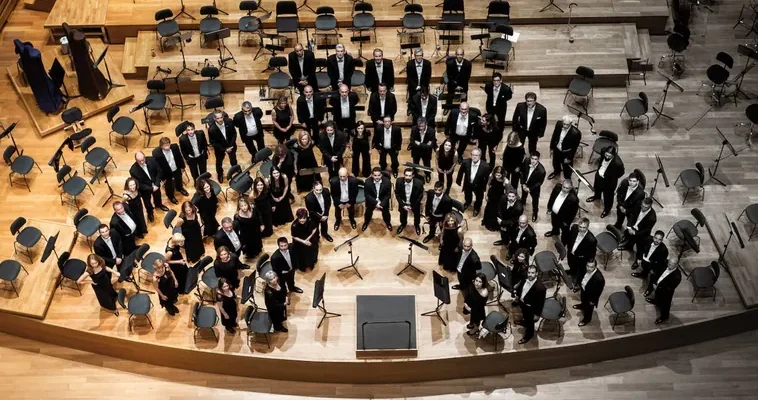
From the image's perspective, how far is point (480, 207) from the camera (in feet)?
36.9

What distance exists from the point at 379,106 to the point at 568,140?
2232 millimetres

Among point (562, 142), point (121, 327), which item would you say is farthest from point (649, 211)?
point (121, 327)

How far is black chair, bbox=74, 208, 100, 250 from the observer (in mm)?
10555

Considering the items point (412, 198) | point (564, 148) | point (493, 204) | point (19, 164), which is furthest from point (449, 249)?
point (19, 164)

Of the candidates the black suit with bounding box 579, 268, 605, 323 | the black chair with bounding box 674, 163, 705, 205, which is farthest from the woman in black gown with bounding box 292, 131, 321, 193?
the black chair with bounding box 674, 163, 705, 205

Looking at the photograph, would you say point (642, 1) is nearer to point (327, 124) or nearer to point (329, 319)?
point (327, 124)

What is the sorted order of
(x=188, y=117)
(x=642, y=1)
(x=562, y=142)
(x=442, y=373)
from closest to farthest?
(x=442, y=373) < (x=562, y=142) < (x=188, y=117) < (x=642, y=1)

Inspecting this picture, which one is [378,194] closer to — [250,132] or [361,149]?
[361,149]

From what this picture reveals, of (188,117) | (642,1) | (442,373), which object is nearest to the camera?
(442,373)

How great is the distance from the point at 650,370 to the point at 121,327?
561 cm

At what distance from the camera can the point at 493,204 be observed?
1086 centimetres

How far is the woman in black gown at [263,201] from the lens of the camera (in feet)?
34.6

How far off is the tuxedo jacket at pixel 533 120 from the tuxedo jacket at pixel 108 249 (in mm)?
4735

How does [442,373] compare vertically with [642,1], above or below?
below
